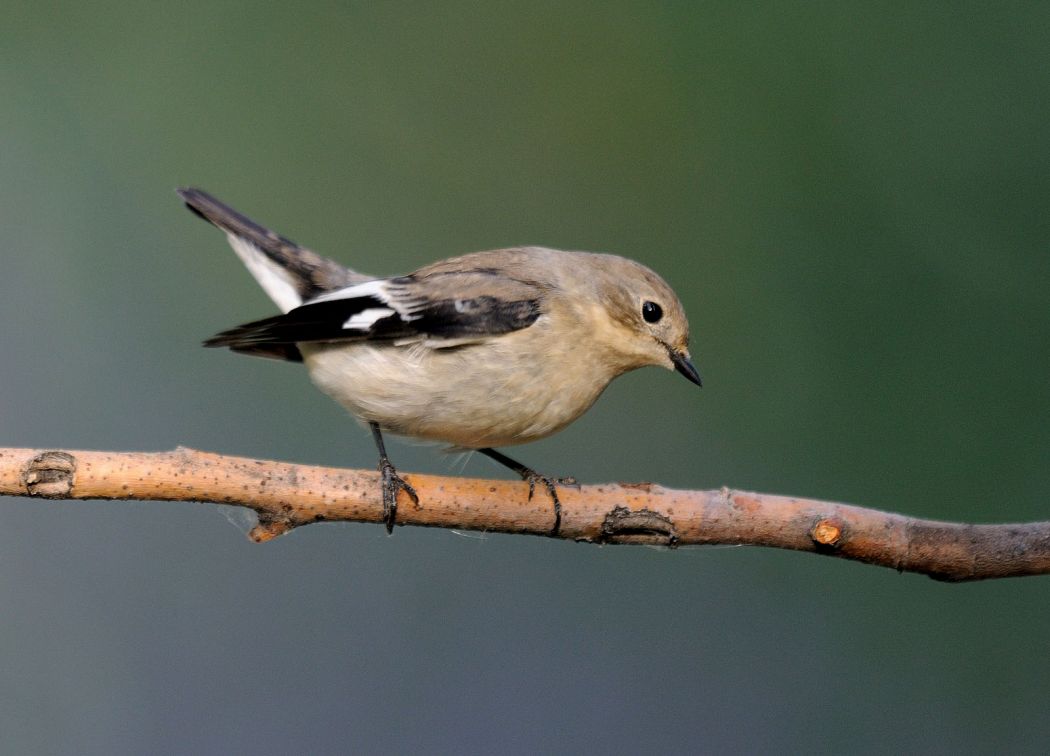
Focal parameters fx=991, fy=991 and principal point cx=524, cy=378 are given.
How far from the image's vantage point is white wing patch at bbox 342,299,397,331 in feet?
6.09

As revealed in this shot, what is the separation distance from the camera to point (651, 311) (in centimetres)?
187

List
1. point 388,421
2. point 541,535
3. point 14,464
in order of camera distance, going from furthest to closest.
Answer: point 388,421 < point 541,535 < point 14,464

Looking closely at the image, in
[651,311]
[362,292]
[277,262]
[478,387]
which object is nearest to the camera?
[478,387]

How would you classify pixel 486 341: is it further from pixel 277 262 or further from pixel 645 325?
pixel 277 262

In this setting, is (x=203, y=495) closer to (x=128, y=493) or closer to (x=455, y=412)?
(x=128, y=493)

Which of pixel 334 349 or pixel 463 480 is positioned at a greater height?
pixel 334 349

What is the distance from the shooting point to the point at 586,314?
1.88 meters

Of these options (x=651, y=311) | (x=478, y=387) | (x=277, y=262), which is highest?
(x=277, y=262)

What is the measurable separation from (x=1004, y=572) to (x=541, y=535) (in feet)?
2.46

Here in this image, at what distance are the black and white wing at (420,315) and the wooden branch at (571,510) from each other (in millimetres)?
287

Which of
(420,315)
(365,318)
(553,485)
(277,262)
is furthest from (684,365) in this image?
(277,262)

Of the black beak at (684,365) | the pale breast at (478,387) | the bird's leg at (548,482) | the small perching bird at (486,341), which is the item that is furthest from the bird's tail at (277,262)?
the black beak at (684,365)

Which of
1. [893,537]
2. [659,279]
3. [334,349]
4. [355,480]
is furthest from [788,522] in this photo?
[334,349]

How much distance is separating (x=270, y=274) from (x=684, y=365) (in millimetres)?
931
